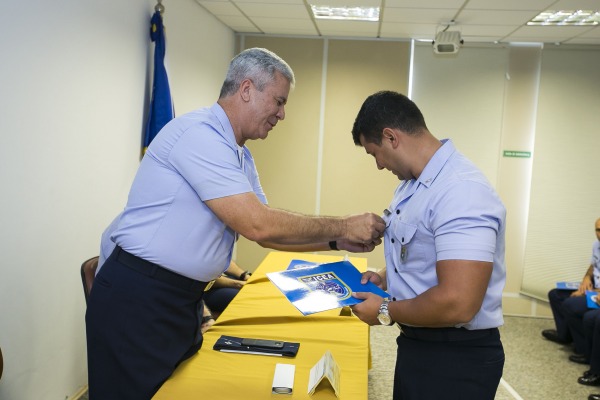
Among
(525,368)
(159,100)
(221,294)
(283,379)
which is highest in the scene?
(159,100)

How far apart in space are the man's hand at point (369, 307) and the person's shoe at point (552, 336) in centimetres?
401

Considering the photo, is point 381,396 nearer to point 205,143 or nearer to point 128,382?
point 128,382

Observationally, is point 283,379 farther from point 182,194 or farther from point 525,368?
point 525,368

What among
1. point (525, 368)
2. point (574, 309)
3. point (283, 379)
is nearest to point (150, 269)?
point (283, 379)

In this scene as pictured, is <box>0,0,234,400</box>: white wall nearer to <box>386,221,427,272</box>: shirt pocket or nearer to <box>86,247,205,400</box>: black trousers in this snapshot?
<box>86,247,205,400</box>: black trousers

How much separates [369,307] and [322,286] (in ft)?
0.64

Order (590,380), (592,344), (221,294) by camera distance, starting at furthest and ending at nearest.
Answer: (592,344) < (590,380) < (221,294)

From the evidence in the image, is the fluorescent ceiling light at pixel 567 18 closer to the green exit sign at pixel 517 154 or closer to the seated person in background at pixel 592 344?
the green exit sign at pixel 517 154

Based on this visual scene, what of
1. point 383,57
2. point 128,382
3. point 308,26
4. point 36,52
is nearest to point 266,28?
point 308,26

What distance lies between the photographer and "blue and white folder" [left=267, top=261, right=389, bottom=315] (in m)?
1.62

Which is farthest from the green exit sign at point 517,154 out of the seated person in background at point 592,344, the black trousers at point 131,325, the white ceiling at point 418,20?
the black trousers at point 131,325

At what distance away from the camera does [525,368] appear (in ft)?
13.7

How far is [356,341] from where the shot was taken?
220 centimetres

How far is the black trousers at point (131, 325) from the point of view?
64.9 inches
